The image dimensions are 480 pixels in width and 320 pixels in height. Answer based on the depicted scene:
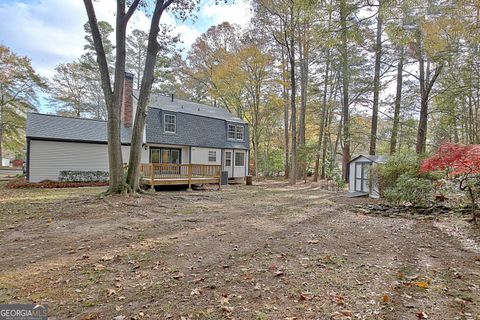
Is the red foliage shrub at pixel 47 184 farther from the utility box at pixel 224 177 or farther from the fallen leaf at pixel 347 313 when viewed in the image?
the fallen leaf at pixel 347 313

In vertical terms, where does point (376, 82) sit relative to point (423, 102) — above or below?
above

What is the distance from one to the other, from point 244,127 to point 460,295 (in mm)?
18748

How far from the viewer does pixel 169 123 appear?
686 inches

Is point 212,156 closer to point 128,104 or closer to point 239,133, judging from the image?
point 239,133

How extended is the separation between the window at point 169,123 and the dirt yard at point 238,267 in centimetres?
1091

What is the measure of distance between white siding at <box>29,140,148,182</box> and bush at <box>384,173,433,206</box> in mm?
13902

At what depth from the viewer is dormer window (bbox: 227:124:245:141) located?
20.4m

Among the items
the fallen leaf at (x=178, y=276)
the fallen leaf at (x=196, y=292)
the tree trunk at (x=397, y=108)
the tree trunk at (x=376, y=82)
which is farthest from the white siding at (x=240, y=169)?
the fallen leaf at (x=196, y=292)

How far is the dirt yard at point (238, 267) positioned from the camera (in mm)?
2667

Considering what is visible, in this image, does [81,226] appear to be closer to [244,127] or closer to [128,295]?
[128,295]

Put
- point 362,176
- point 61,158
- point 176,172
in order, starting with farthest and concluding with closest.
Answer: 1. point 61,158
2. point 176,172
3. point 362,176

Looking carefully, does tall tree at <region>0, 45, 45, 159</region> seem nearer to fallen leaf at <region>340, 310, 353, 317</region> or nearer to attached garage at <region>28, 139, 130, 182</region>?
attached garage at <region>28, 139, 130, 182</region>

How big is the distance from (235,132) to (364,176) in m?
10.5

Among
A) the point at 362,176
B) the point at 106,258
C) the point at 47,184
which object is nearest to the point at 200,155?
the point at 47,184
